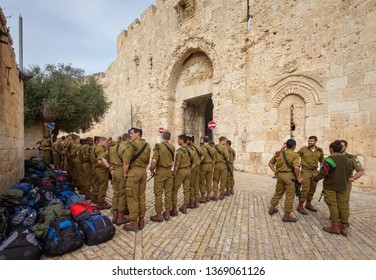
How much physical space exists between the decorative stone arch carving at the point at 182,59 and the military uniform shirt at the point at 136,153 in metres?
8.63

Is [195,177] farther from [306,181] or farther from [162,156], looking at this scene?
[306,181]

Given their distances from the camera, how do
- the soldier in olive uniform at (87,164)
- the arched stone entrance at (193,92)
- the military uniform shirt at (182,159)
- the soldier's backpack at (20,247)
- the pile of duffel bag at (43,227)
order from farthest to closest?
1. the arched stone entrance at (193,92)
2. the soldier in olive uniform at (87,164)
3. the military uniform shirt at (182,159)
4. the pile of duffel bag at (43,227)
5. the soldier's backpack at (20,247)

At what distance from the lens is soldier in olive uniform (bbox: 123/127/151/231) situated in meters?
3.64

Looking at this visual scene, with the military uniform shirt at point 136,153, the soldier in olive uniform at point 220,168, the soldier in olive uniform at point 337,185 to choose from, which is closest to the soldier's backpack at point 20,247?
the military uniform shirt at point 136,153

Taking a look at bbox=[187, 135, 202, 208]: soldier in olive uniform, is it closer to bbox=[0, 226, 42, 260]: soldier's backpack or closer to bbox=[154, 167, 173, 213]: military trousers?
bbox=[154, 167, 173, 213]: military trousers

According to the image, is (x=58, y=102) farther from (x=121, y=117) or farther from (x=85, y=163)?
(x=85, y=163)

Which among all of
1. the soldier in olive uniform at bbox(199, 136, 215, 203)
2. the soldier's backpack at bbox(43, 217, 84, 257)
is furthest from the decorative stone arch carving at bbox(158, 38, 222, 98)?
the soldier's backpack at bbox(43, 217, 84, 257)

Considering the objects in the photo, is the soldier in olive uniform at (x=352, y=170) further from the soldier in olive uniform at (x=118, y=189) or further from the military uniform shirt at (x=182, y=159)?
the soldier in olive uniform at (x=118, y=189)

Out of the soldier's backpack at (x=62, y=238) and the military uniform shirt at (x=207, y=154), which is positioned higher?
the military uniform shirt at (x=207, y=154)

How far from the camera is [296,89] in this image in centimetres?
820

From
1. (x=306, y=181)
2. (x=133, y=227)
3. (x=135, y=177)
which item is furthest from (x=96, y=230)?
(x=306, y=181)

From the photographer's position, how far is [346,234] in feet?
11.8

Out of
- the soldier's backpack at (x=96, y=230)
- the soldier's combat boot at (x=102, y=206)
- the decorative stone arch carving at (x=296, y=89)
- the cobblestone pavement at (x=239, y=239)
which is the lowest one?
the cobblestone pavement at (x=239, y=239)

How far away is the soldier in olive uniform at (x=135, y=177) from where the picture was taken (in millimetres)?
3645
